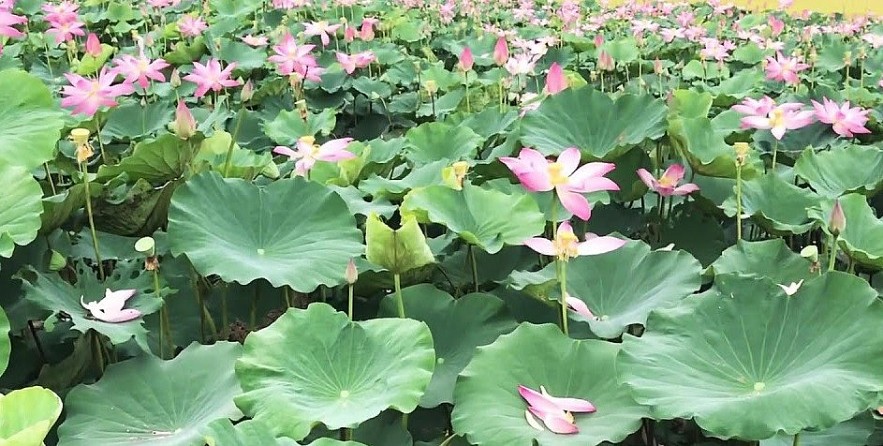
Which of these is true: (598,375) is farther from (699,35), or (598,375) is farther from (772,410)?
(699,35)

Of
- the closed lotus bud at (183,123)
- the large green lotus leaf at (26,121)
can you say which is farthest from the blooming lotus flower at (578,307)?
the large green lotus leaf at (26,121)

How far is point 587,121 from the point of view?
146cm

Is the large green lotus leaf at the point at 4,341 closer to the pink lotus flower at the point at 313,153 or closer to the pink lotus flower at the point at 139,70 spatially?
the pink lotus flower at the point at 313,153

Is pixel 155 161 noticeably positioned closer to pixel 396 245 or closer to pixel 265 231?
pixel 265 231

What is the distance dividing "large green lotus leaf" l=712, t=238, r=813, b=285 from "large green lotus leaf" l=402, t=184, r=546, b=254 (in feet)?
0.81

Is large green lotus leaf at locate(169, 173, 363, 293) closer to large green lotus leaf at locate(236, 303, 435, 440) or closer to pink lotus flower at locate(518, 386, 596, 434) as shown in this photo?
large green lotus leaf at locate(236, 303, 435, 440)

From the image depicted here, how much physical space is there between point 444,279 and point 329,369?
1.10ft

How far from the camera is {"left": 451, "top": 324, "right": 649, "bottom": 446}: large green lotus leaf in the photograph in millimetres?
760

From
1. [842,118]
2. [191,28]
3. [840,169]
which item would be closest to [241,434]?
[840,169]

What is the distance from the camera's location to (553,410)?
A: 2.57 feet

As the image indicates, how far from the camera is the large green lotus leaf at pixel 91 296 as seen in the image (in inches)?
36.1

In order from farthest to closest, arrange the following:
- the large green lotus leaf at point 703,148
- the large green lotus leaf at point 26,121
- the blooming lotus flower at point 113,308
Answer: the large green lotus leaf at point 703,148 → the large green lotus leaf at point 26,121 → the blooming lotus flower at point 113,308

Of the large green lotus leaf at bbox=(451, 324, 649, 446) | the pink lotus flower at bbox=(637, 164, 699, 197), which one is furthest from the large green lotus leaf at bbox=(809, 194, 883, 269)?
the large green lotus leaf at bbox=(451, 324, 649, 446)

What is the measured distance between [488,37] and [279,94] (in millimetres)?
1066
